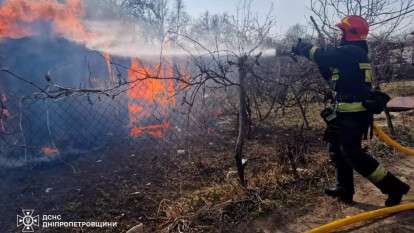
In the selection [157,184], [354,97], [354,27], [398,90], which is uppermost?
[354,27]

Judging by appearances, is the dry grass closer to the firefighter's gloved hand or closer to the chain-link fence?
the firefighter's gloved hand

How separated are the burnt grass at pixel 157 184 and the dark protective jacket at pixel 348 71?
1.24 m

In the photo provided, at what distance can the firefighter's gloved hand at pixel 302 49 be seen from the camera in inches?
139

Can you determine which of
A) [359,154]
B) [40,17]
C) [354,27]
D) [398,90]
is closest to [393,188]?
[359,154]

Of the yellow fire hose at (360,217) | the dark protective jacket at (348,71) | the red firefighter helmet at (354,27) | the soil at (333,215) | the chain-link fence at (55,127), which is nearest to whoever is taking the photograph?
the yellow fire hose at (360,217)

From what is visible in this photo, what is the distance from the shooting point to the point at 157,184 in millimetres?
4480

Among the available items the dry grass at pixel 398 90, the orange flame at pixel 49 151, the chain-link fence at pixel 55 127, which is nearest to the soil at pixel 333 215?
the chain-link fence at pixel 55 127

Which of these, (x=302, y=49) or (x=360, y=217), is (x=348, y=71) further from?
(x=360, y=217)

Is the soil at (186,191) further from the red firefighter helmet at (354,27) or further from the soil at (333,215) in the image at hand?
the red firefighter helmet at (354,27)

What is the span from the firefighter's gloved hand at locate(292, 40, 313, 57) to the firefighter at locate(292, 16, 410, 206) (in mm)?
24

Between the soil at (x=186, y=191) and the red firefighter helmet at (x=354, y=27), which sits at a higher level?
the red firefighter helmet at (x=354, y=27)

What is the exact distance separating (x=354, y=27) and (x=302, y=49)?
1.84 ft

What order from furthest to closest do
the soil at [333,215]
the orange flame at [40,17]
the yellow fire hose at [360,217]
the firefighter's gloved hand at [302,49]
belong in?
the orange flame at [40,17] < the firefighter's gloved hand at [302,49] < the soil at [333,215] < the yellow fire hose at [360,217]

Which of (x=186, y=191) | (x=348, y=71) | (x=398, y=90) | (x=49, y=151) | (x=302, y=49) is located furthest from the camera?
(x=398, y=90)
